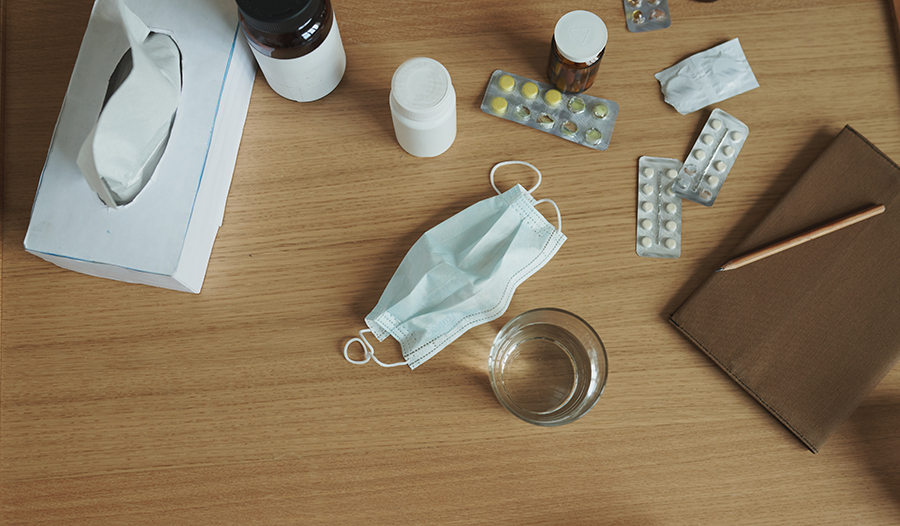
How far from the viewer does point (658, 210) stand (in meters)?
0.69

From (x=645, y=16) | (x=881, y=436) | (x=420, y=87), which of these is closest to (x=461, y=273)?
(x=420, y=87)

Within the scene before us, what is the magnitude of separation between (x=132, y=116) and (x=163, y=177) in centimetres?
7

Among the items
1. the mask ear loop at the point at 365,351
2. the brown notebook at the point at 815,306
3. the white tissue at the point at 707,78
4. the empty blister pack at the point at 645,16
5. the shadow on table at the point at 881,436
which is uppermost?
the empty blister pack at the point at 645,16

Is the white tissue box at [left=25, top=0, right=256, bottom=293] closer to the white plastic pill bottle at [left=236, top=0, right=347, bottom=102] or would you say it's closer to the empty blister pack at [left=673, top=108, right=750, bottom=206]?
the white plastic pill bottle at [left=236, top=0, right=347, bottom=102]

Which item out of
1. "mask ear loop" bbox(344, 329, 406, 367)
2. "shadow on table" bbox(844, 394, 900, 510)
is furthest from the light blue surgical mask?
"shadow on table" bbox(844, 394, 900, 510)

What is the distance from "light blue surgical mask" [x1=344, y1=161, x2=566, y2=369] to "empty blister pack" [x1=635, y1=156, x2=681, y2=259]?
4.2 inches

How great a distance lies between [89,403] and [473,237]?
1.69 feet

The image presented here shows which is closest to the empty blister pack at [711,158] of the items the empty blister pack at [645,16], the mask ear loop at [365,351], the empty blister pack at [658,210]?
the empty blister pack at [658,210]

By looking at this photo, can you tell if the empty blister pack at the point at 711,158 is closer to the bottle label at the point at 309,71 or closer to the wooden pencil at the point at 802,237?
the wooden pencil at the point at 802,237

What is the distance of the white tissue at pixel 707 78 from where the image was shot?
709 mm

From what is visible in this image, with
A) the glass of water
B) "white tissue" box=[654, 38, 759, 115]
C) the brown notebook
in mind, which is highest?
"white tissue" box=[654, 38, 759, 115]

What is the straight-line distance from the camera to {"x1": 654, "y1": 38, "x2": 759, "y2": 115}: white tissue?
71 centimetres

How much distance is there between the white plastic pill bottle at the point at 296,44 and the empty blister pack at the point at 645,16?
0.39m

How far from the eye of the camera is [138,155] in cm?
59
